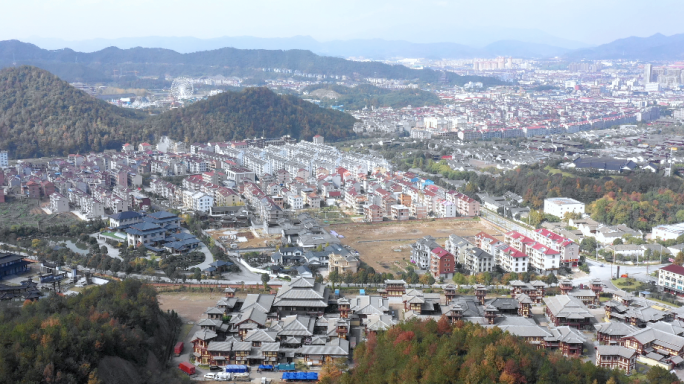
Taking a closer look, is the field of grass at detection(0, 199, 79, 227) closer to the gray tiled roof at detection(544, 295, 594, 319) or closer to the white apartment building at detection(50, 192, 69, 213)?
the white apartment building at detection(50, 192, 69, 213)

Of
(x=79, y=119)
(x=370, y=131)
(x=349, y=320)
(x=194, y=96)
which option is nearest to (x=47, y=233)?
(x=349, y=320)

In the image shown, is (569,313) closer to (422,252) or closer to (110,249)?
(422,252)

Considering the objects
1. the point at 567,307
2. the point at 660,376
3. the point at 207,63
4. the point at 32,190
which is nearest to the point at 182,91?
the point at 207,63

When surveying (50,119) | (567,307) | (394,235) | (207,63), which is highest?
(207,63)

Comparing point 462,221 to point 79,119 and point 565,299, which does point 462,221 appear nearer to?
point 565,299

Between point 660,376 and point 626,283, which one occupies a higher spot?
point 660,376

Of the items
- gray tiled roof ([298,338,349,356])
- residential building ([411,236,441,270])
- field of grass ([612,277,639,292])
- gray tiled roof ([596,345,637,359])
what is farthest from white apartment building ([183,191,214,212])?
gray tiled roof ([596,345,637,359])

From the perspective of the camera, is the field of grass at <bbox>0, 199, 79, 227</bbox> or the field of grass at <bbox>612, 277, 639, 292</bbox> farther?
the field of grass at <bbox>0, 199, 79, 227</bbox>
